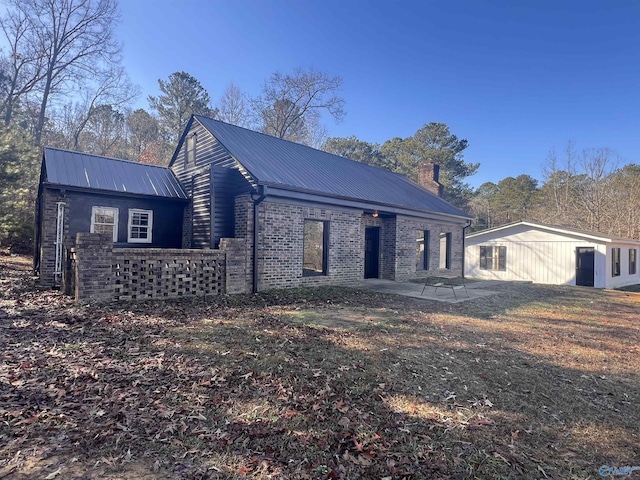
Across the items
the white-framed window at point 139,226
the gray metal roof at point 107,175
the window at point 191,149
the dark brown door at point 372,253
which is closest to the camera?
the gray metal roof at point 107,175

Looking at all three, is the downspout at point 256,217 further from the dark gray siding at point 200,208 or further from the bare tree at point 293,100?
the bare tree at point 293,100

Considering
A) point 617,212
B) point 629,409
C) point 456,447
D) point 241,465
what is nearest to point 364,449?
point 456,447

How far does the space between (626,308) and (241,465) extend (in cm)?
1233

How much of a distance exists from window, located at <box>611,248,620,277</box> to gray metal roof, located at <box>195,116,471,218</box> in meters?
9.51

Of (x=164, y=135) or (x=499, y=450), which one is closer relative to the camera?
(x=499, y=450)

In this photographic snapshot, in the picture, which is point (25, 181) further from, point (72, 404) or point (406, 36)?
point (406, 36)

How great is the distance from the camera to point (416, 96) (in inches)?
912

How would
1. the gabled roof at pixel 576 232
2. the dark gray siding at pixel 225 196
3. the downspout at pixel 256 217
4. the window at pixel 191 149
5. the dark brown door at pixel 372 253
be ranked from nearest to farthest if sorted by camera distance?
the downspout at pixel 256 217
the dark gray siding at pixel 225 196
the window at pixel 191 149
the dark brown door at pixel 372 253
the gabled roof at pixel 576 232

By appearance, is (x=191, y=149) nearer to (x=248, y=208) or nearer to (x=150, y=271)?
(x=248, y=208)

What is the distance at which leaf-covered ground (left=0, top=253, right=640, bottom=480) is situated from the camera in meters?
2.36

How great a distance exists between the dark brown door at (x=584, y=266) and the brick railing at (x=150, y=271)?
61.6 ft

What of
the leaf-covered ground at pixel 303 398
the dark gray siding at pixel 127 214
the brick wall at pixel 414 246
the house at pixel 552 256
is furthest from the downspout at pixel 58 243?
the house at pixel 552 256

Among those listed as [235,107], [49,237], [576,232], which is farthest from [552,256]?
[235,107]

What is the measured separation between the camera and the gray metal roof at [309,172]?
34.2 ft
